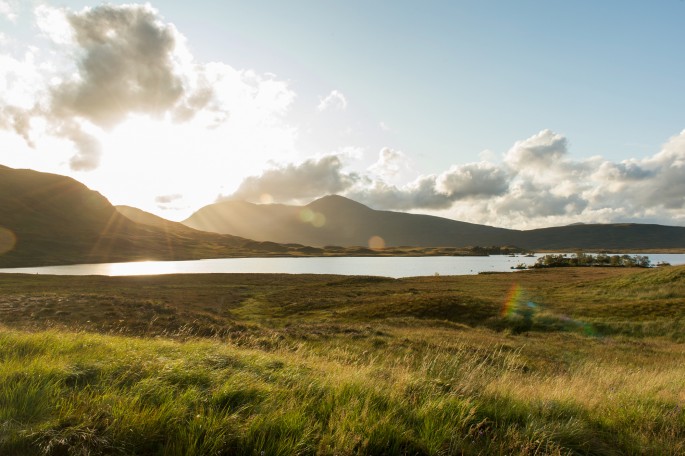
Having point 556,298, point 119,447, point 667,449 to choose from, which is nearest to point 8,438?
point 119,447

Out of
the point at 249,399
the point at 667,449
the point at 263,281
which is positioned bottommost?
the point at 263,281

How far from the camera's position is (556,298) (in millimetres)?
55062

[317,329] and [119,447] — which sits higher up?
[119,447]

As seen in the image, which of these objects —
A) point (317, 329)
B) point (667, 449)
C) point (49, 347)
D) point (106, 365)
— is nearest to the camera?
point (667, 449)

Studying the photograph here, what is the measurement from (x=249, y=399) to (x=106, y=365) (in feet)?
9.61

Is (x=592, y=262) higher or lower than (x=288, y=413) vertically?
lower

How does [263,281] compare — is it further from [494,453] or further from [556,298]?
[494,453]

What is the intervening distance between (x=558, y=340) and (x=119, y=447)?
104 feet

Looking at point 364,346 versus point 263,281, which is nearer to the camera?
point 364,346

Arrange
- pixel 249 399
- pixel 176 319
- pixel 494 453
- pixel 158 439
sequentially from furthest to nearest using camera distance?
pixel 176 319 < pixel 249 399 < pixel 494 453 < pixel 158 439

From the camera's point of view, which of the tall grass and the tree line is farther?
the tree line

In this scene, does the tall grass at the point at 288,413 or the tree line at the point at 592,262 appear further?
the tree line at the point at 592,262

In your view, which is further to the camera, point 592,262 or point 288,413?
point 592,262

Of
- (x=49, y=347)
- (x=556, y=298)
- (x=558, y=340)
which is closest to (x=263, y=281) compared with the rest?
(x=556, y=298)
